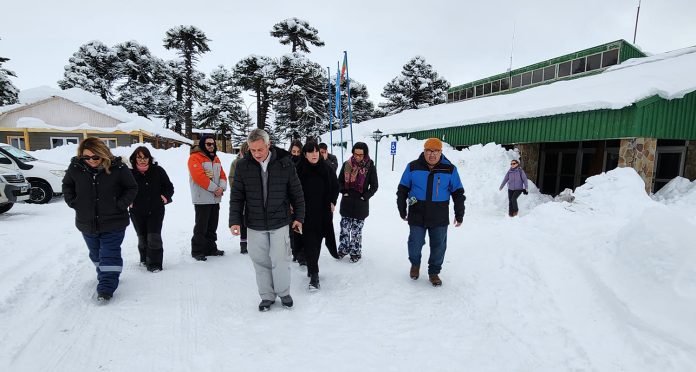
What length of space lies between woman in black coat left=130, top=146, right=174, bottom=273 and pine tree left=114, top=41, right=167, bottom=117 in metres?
38.7

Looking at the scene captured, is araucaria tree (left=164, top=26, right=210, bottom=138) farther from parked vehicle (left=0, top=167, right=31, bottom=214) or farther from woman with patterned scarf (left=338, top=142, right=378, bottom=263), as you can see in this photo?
woman with patterned scarf (left=338, top=142, right=378, bottom=263)

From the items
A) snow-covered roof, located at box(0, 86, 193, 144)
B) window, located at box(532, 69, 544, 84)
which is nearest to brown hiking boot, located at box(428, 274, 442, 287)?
window, located at box(532, 69, 544, 84)

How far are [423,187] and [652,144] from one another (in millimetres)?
9416

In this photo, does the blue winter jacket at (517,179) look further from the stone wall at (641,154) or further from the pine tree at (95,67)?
the pine tree at (95,67)

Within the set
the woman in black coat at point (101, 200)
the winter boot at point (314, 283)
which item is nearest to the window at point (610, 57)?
the winter boot at point (314, 283)

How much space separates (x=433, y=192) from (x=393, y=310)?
148cm

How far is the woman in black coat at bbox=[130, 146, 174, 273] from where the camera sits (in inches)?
174

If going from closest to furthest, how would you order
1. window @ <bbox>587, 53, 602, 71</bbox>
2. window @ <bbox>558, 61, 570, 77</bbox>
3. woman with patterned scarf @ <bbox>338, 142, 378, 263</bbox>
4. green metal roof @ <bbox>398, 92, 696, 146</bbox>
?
woman with patterned scarf @ <bbox>338, 142, 378, 263</bbox>
green metal roof @ <bbox>398, 92, 696, 146</bbox>
window @ <bbox>587, 53, 602, 71</bbox>
window @ <bbox>558, 61, 570, 77</bbox>

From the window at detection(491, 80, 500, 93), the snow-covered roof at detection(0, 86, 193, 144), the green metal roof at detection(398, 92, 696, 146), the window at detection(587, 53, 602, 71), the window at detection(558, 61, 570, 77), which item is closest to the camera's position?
the green metal roof at detection(398, 92, 696, 146)

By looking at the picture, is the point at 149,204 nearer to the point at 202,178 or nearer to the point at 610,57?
the point at 202,178

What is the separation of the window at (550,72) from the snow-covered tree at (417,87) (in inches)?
846

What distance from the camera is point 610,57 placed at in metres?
15.3

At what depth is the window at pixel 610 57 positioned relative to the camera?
49.4 feet

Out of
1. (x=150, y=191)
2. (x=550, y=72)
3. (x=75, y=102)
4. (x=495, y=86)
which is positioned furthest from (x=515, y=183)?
(x=75, y=102)
